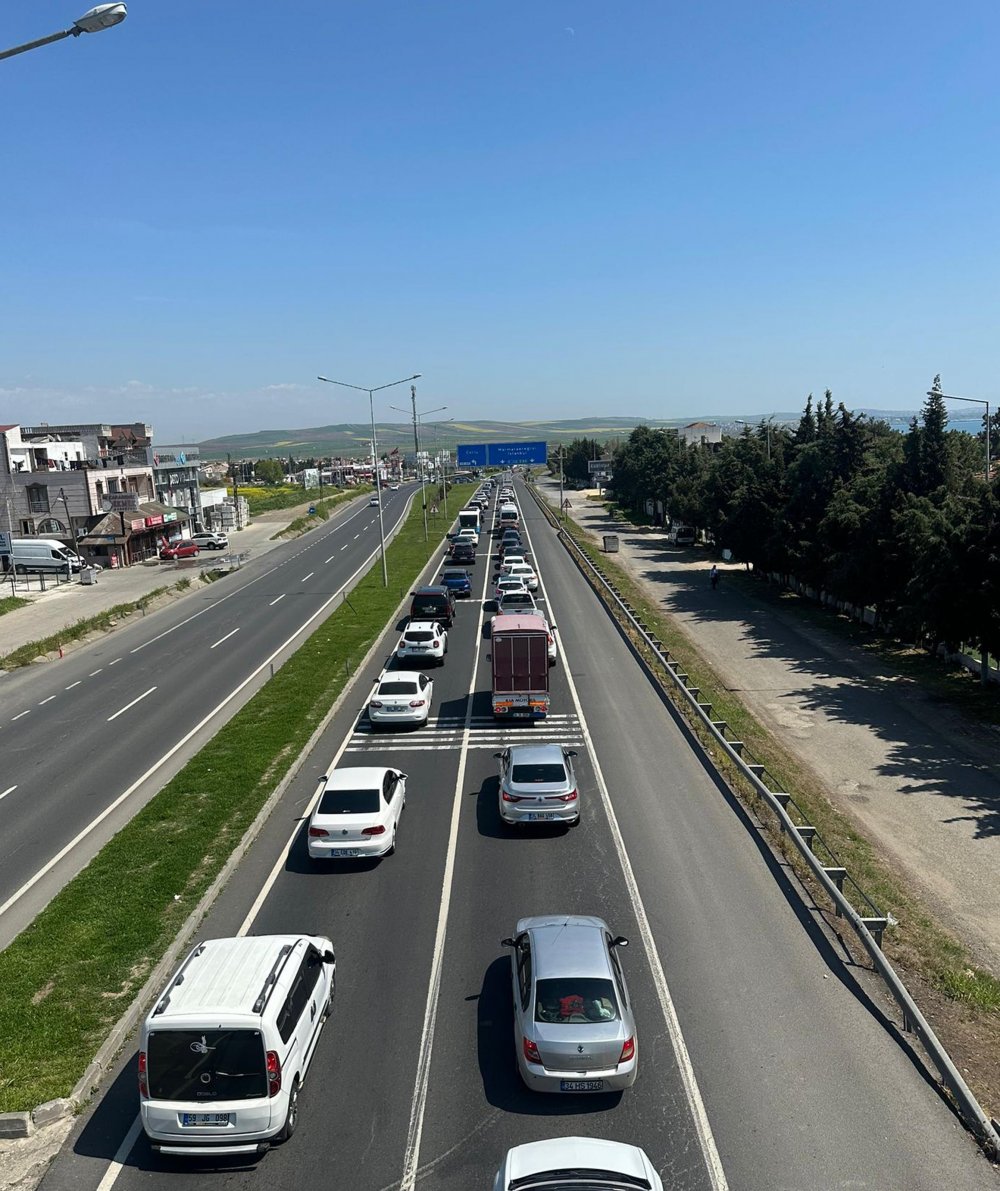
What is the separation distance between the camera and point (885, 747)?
25.7 metres

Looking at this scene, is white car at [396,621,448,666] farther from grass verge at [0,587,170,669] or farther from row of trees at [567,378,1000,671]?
grass verge at [0,587,170,669]

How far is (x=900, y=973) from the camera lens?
13312mm

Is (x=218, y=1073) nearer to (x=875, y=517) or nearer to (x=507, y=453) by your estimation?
(x=875, y=517)

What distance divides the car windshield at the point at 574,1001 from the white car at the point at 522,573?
37.3 metres

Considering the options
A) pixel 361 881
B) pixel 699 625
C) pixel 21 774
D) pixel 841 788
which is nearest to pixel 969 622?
pixel 841 788

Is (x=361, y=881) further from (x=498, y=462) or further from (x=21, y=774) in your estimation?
(x=498, y=462)

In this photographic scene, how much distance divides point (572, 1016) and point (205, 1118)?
157 inches

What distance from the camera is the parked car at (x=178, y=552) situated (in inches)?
2995

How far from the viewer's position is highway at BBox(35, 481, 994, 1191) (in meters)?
9.48

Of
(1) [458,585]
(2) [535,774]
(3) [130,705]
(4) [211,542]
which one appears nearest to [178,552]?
(4) [211,542]

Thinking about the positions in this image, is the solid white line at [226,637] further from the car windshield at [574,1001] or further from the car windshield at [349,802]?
the car windshield at [574,1001]

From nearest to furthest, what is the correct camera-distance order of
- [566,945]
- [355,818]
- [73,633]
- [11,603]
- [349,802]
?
[566,945]
[355,818]
[349,802]
[73,633]
[11,603]

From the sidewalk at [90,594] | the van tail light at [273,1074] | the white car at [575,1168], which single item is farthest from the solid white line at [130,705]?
the white car at [575,1168]

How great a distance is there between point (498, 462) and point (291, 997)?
98.3 metres
